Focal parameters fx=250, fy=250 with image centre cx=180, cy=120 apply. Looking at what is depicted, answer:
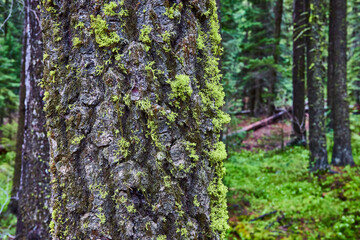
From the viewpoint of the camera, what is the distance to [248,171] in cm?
953

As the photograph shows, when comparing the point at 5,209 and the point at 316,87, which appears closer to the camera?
the point at 5,209

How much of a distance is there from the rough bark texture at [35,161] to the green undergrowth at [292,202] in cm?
393

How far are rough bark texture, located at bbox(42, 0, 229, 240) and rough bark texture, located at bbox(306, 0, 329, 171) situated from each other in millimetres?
8862

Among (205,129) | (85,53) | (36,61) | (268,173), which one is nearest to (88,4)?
(85,53)

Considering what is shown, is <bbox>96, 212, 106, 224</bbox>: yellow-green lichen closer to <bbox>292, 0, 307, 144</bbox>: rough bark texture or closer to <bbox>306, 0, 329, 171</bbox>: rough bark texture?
<bbox>306, 0, 329, 171</bbox>: rough bark texture

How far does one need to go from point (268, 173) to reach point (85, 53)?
32.4ft

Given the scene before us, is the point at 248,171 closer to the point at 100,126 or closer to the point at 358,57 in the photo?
the point at 100,126

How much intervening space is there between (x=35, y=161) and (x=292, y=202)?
21.0 ft

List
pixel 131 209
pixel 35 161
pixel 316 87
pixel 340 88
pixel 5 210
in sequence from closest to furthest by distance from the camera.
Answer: pixel 131 209 < pixel 35 161 < pixel 5 210 < pixel 316 87 < pixel 340 88

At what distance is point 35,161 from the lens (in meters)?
3.67

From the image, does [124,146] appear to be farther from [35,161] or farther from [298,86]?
[298,86]

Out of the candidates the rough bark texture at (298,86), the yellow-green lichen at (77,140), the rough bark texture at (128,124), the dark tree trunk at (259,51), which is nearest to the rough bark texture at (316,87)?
the rough bark texture at (298,86)

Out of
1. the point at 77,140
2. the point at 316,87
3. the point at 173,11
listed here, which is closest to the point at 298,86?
the point at 316,87

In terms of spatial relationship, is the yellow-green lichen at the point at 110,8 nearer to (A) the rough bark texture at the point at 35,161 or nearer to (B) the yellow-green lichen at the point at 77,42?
(B) the yellow-green lichen at the point at 77,42
